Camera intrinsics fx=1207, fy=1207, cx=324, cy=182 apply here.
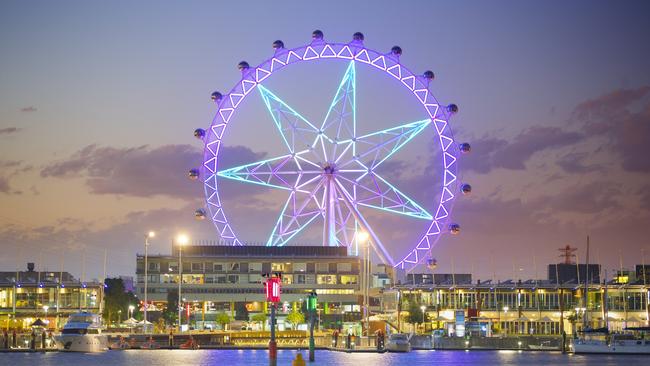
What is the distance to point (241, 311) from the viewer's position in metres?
198

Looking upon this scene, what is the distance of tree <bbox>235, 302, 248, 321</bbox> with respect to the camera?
197m

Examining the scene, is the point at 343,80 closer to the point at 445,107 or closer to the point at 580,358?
the point at 445,107

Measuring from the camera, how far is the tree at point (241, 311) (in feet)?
645

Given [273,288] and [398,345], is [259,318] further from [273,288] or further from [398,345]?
[273,288]

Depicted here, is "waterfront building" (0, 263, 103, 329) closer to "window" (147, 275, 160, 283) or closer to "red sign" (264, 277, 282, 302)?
"window" (147, 275, 160, 283)

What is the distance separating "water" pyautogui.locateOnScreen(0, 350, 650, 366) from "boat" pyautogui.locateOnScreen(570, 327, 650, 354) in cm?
254

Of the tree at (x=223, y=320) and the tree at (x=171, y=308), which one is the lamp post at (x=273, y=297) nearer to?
the tree at (x=223, y=320)

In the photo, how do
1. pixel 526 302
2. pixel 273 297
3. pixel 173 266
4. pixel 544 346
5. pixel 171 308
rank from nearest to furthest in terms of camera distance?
1. pixel 273 297
2. pixel 544 346
3. pixel 526 302
4. pixel 171 308
5. pixel 173 266

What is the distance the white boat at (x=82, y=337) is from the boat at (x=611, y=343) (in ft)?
162

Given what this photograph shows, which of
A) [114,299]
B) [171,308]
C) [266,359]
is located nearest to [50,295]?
[114,299]

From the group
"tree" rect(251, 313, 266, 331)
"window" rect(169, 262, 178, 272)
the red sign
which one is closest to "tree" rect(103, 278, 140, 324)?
"window" rect(169, 262, 178, 272)

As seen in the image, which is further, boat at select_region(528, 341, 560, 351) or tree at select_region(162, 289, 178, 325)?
tree at select_region(162, 289, 178, 325)

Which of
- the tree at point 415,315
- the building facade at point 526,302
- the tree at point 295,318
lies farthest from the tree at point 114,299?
the tree at point 415,315

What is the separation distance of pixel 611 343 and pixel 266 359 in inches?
1624
